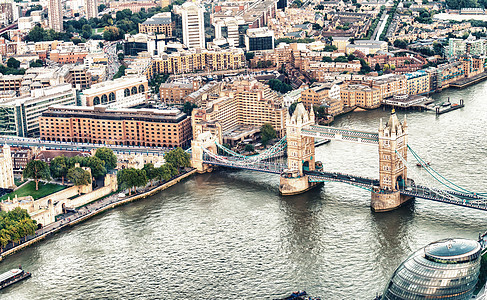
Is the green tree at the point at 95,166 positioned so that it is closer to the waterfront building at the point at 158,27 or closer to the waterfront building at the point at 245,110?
the waterfront building at the point at 245,110

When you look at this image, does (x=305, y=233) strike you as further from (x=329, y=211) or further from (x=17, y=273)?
(x=17, y=273)

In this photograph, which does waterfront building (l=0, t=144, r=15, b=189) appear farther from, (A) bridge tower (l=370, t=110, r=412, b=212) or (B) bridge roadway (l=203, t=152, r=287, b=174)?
(A) bridge tower (l=370, t=110, r=412, b=212)

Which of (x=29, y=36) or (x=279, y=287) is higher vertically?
(x=29, y=36)

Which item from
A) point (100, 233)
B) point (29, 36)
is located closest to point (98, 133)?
point (100, 233)

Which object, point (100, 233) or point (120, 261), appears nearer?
point (120, 261)

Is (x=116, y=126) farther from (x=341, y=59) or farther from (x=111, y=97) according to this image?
(x=341, y=59)

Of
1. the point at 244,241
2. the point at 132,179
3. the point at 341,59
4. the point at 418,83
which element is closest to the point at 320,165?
the point at 132,179
